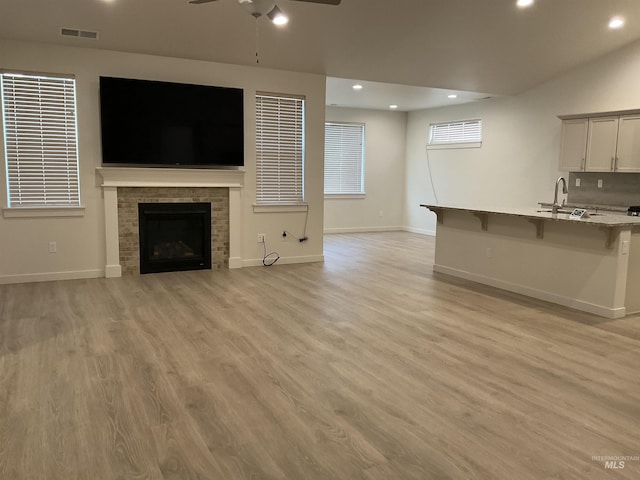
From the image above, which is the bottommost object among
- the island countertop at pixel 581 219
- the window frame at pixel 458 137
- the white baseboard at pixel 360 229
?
the white baseboard at pixel 360 229

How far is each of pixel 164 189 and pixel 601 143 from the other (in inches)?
226

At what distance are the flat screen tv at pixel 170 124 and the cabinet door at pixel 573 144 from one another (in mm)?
4616

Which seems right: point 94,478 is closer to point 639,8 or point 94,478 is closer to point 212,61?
point 212,61

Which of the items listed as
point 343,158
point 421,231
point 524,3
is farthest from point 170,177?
point 421,231

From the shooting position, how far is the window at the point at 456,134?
31.2 feet

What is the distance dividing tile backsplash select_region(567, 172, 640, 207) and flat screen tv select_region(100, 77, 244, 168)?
196 inches

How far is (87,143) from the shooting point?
573 cm

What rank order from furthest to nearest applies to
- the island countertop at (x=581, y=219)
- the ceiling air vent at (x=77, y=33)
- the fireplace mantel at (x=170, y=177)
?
the fireplace mantel at (x=170, y=177)
the ceiling air vent at (x=77, y=33)
the island countertop at (x=581, y=219)

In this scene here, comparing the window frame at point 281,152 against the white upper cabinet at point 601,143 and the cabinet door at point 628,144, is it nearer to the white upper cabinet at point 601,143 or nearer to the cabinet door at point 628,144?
the white upper cabinet at point 601,143

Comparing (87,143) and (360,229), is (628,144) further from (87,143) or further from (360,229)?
(87,143)

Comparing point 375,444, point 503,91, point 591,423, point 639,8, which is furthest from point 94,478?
point 503,91

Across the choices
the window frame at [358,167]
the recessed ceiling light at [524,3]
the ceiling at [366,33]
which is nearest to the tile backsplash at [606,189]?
the ceiling at [366,33]

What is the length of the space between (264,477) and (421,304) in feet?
10.1

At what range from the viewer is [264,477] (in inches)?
82.9
